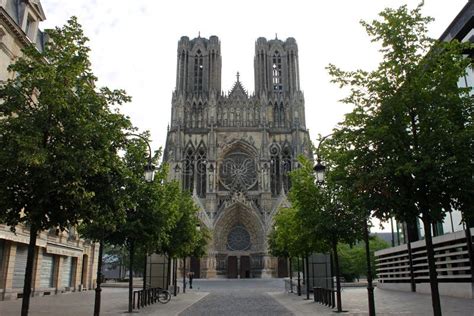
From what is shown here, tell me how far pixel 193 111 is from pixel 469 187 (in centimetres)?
5695

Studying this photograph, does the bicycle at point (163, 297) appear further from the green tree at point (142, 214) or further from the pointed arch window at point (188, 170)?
the pointed arch window at point (188, 170)

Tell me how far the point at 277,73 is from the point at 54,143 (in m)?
61.0

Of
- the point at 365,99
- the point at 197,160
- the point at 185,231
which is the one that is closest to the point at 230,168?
Answer: the point at 197,160

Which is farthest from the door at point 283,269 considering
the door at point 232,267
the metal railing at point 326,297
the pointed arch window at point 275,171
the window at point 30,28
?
the window at point 30,28

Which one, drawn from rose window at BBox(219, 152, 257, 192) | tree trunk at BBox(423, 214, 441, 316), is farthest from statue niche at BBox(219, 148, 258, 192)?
tree trunk at BBox(423, 214, 441, 316)

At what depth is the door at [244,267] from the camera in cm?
5531

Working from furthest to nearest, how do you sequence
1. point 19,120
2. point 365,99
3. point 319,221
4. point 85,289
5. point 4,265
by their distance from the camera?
point 85,289
point 4,265
point 319,221
point 365,99
point 19,120

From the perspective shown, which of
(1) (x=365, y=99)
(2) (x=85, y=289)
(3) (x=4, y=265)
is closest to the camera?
(1) (x=365, y=99)

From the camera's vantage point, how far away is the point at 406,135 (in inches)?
393

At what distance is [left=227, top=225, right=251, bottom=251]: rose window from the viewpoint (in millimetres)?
57156

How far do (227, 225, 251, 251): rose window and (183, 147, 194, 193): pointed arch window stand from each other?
28.1ft

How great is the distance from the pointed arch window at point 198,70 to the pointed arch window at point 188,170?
461 inches

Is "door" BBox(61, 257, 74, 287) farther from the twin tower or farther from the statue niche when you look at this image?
the twin tower

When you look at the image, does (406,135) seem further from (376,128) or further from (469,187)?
(469,187)
